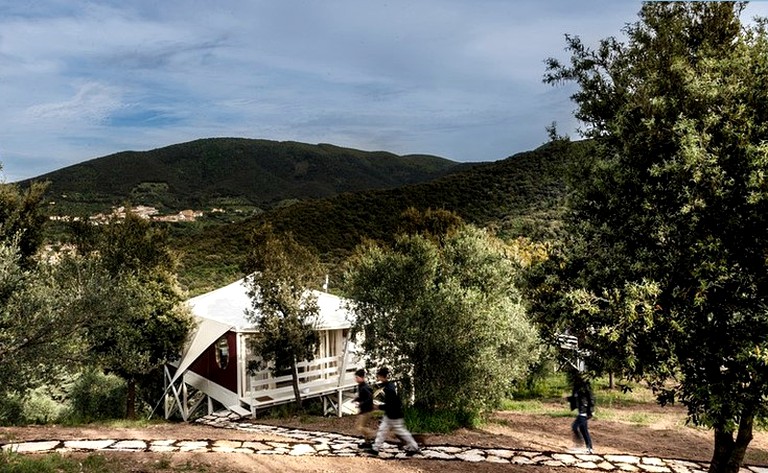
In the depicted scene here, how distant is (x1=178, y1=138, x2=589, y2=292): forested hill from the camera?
1716 inches

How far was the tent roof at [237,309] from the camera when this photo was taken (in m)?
18.6

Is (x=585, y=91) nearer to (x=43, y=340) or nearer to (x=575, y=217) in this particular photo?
(x=575, y=217)

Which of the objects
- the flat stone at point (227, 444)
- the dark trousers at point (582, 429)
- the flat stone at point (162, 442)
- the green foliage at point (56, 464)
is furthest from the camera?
the dark trousers at point (582, 429)

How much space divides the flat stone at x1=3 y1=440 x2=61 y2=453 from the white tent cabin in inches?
288

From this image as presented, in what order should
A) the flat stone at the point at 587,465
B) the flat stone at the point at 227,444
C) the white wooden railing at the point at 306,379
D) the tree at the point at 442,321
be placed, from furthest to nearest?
the white wooden railing at the point at 306,379
the tree at the point at 442,321
the flat stone at the point at 227,444
the flat stone at the point at 587,465

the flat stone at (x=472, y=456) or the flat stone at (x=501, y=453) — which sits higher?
the flat stone at (x=472, y=456)

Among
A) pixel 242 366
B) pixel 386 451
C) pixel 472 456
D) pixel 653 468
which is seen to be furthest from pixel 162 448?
pixel 653 468

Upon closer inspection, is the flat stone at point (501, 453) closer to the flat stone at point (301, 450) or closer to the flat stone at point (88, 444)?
the flat stone at point (301, 450)

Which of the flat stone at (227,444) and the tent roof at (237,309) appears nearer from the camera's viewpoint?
the flat stone at (227,444)

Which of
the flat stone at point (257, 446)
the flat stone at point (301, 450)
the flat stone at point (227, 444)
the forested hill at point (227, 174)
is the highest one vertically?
the forested hill at point (227, 174)

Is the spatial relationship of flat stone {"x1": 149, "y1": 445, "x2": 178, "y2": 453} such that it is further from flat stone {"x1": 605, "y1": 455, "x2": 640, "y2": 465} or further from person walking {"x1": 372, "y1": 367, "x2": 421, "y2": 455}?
flat stone {"x1": 605, "y1": 455, "x2": 640, "y2": 465}

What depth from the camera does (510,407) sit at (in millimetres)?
19422

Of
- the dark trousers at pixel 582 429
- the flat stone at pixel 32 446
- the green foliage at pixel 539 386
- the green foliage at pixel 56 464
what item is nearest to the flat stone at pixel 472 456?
the dark trousers at pixel 582 429

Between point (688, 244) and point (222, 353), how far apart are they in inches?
749
